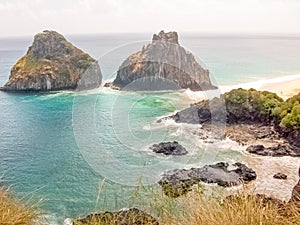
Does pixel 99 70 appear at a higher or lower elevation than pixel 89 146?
higher

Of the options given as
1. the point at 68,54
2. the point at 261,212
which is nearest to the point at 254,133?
the point at 261,212

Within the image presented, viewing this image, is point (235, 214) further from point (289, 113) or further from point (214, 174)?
point (289, 113)

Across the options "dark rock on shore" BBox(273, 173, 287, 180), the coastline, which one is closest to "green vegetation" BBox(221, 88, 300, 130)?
"dark rock on shore" BBox(273, 173, 287, 180)

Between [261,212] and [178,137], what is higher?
[261,212]

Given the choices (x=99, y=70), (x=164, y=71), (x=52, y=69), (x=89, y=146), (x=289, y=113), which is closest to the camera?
(x=89, y=146)

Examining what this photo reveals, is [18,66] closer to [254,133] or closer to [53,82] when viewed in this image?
[53,82]

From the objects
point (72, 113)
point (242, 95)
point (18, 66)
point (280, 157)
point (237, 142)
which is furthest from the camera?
point (18, 66)

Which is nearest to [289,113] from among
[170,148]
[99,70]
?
[170,148]
